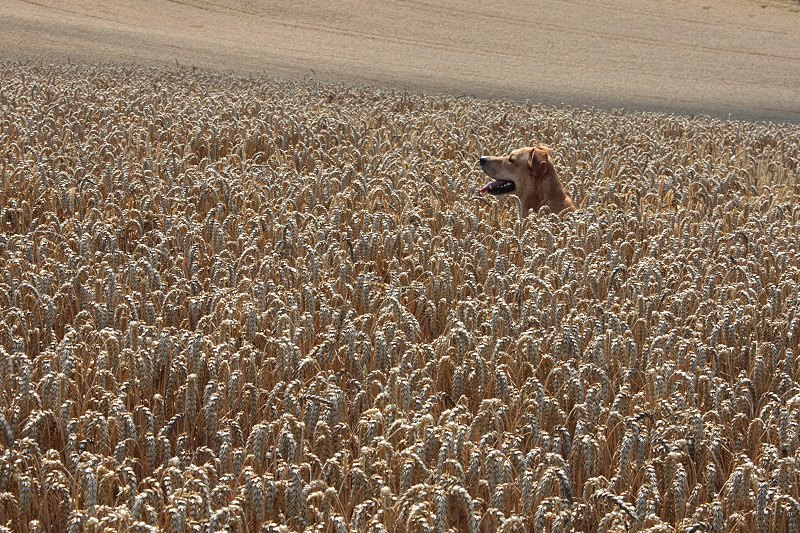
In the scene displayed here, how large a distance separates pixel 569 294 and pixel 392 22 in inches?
1260

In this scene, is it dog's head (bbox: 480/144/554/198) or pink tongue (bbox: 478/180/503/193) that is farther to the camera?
pink tongue (bbox: 478/180/503/193)

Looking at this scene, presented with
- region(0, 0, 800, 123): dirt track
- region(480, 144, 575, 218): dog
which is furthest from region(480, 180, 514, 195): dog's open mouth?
region(0, 0, 800, 123): dirt track

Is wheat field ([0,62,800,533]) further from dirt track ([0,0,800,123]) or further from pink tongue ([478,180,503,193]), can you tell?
dirt track ([0,0,800,123])

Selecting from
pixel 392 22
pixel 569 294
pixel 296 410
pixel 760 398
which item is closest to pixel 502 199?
pixel 569 294

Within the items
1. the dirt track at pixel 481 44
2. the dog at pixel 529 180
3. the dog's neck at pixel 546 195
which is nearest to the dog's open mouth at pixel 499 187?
the dog at pixel 529 180

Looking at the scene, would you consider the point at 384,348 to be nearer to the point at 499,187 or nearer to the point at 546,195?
the point at 546,195

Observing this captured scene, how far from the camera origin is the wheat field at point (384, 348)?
12.5ft

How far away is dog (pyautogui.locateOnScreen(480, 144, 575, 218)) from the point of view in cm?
857

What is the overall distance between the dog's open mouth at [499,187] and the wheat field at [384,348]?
0.20 meters

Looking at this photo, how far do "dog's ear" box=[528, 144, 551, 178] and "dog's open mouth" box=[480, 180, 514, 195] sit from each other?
0.23 m

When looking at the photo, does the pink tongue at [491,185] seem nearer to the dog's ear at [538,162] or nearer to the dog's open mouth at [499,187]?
the dog's open mouth at [499,187]

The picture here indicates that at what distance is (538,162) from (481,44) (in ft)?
85.5

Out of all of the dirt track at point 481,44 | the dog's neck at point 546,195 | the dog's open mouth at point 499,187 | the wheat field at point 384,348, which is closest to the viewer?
the wheat field at point 384,348

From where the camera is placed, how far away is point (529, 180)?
8688 mm
